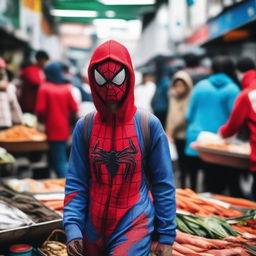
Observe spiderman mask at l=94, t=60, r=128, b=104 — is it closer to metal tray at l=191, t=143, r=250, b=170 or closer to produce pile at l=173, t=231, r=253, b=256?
produce pile at l=173, t=231, r=253, b=256

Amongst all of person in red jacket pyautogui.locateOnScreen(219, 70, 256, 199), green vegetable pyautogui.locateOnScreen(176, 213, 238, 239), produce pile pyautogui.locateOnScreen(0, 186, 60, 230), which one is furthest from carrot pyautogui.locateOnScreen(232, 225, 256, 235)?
produce pile pyautogui.locateOnScreen(0, 186, 60, 230)

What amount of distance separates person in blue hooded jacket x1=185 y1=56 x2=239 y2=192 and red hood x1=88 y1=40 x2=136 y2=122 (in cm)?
347

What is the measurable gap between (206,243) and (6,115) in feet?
13.3

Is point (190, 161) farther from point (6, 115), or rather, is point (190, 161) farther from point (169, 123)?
point (6, 115)

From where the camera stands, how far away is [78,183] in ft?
8.13

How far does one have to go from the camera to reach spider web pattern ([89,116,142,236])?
92.2 inches

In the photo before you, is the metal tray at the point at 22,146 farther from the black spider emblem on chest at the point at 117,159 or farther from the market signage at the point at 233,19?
the market signage at the point at 233,19

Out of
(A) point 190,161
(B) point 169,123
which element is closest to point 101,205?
(A) point 190,161

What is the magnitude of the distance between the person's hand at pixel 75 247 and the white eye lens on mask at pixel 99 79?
89 centimetres

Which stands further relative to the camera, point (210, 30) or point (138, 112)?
point (210, 30)

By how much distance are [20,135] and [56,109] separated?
824mm

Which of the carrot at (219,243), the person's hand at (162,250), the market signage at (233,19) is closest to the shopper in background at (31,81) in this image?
the market signage at (233,19)

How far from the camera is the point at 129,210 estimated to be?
2.36 meters

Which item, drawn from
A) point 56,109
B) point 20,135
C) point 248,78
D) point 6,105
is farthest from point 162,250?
point 56,109
